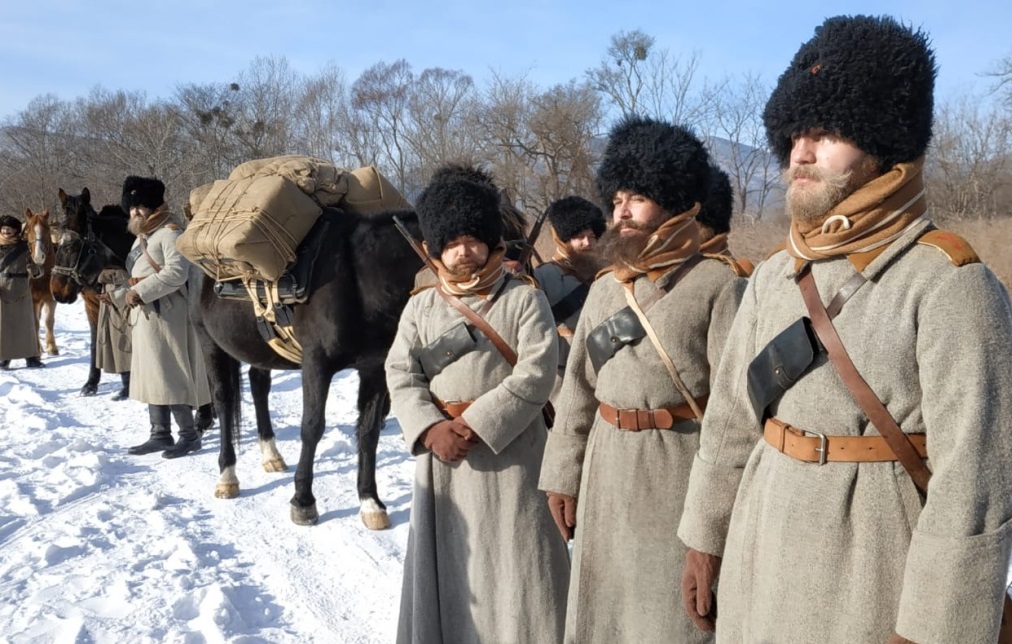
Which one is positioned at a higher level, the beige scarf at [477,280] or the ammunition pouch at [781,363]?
the beige scarf at [477,280]

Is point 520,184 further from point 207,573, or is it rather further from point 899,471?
point 899,471

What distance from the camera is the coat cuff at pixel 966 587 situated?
145 cm

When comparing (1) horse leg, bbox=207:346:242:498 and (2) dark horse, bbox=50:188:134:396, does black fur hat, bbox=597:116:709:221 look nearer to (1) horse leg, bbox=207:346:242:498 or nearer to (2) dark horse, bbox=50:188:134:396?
(1) horse leg, bbox=207:346:242:498

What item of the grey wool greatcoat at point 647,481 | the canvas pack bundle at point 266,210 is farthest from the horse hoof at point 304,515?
the grey wool greatcoat at point 647,481

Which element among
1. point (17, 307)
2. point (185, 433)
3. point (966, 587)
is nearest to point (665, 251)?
point (966, 587)

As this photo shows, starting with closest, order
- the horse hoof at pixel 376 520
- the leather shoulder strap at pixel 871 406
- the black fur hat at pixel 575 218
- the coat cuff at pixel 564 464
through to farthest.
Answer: the leather shoulder strap at pixel 871 406 → the coat cuff at pixel 564 464 → the horse hoof at pixel 376 520 → the black fur hat at pixel 575 218

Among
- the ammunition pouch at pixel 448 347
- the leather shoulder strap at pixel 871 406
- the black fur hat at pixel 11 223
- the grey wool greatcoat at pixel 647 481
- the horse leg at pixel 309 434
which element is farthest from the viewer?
the black fur hat at pixel 11 223

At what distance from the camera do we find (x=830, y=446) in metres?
1.69

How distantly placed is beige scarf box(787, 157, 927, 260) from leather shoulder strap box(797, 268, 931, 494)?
5.8 inches

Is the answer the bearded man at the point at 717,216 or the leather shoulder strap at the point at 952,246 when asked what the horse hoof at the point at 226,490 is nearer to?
the bearded man at the point at 717,216

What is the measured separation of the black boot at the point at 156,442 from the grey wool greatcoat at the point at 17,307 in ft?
18.8

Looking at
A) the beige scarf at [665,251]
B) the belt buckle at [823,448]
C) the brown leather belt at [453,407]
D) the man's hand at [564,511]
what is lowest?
the man's hand at [564,511]

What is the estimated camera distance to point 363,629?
363 centimetres

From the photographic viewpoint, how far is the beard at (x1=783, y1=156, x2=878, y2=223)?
5.68 feet
